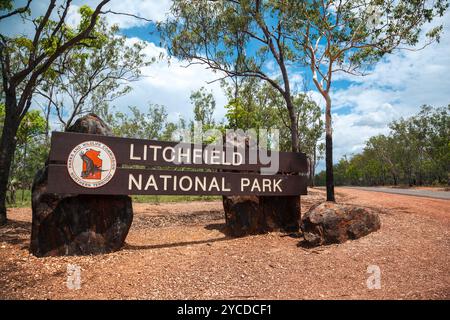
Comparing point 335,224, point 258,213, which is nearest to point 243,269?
point 335,224

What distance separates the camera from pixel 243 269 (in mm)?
6688

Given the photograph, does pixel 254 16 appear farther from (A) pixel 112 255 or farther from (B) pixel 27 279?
(B) pixel 27 279

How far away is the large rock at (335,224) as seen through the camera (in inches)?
Result: 321

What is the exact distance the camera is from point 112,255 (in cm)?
747

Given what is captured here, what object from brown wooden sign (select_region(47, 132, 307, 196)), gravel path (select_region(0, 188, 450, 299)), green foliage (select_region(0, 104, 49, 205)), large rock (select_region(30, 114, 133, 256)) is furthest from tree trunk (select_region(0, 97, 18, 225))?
green foliage (select_region(0, 104, 49, 205))

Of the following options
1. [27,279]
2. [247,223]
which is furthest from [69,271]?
[247,223]

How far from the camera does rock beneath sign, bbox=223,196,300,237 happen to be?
10070 mm

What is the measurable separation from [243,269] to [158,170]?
3515 mm

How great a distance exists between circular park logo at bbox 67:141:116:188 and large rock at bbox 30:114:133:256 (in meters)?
0.45

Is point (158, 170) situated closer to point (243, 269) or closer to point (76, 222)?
point (76, 222)

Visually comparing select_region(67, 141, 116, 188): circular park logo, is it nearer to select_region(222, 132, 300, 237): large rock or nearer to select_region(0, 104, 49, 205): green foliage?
select_region(222, 132, 300, 237): large rock

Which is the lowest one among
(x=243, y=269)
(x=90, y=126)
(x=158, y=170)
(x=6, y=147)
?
(x=243, y=269)
